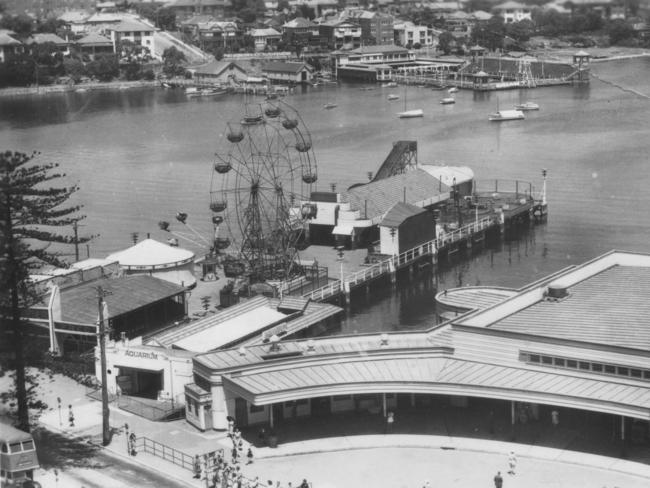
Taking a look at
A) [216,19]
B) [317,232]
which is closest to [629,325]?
[317,232]

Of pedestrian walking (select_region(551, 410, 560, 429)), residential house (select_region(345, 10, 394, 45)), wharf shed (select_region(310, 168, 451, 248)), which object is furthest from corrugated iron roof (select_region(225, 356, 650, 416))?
residential house (select_region(345, 10, 394, 45))

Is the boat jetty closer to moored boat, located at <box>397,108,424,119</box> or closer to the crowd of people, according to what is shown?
the crowd of people

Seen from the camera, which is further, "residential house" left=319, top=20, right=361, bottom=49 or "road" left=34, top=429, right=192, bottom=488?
"residential house" left=319, top=20, right=361, bottom=49

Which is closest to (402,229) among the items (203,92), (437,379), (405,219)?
(405,219)

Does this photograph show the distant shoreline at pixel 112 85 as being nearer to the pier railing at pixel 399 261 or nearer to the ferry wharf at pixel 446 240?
the ferry wharf at pixel 446 240

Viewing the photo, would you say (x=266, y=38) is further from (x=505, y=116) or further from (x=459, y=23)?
(x=505, y=116)

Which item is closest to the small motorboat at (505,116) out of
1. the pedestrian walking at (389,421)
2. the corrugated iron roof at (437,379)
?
the corrugated iron roof at (437,379)

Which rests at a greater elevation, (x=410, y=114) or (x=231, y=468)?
(x=410, y=114)
